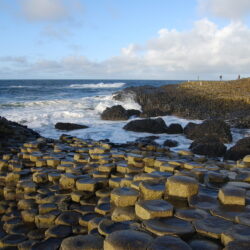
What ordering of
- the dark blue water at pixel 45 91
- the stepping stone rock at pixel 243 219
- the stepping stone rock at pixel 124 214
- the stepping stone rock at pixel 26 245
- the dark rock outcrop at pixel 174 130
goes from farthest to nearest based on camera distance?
the dark blue water at pixel 45 91 < the dark rock outcrop at pixel 174 130 < the stepping stone rock at pixel 26 245 < the stepping stone rock at pixel 124 214 < the stepping stone rock at pixel 243 219

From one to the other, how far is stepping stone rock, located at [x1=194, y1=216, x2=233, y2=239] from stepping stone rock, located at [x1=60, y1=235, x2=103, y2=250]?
71 cm

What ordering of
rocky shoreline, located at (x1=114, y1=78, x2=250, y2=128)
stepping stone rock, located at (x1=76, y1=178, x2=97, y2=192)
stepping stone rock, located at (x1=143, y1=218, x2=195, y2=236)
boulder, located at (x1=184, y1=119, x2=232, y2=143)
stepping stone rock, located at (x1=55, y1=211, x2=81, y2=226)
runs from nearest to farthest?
stepping stone rock, located at (x1=143, y1=218, x2=195, y2=236) < stepping stone rock, located at (x1=55, y1=211, x2=81, y2=226) < stepping stone rock, located at (x1=76, y1=178, x2=97, y2=192) < boulder, located at (x1=184, y1=119, x2=232, y2=143) < rocky shoreline, located at (x1=114, y1=78, x2=250, y2=128)

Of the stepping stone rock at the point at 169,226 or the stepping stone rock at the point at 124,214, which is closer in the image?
the stepping stone rock at the point at 169,226

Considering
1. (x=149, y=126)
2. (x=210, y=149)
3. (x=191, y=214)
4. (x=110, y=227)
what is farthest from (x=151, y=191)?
(x=149, y=126)

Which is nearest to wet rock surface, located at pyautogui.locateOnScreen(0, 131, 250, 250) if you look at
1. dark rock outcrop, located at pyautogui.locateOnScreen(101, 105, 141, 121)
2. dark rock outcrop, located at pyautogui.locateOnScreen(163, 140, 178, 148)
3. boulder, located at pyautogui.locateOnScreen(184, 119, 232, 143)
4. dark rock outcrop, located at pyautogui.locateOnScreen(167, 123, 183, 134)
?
dark rock outcrop, located at pyautogui.locateOnScreen(163, 140, 178, 148)

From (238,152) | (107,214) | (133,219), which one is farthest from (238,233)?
(238,152)

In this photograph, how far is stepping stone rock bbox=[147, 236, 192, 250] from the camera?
1.55 m

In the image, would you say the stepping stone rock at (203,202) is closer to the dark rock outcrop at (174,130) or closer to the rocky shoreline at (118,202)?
the rocky shoreline at (118,202)

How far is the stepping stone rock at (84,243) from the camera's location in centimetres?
179

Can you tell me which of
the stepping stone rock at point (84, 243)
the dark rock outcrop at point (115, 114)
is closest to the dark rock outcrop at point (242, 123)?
the dark rock outcrop at point (115, 114)

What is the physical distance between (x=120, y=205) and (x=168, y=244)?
93 cm

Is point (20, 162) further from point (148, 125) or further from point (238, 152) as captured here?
point (148, 125)

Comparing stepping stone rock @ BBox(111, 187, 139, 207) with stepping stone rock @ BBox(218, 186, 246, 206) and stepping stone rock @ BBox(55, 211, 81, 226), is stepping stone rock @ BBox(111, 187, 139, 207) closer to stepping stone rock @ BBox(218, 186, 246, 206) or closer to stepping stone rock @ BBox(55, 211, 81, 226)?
stepping stone rock @ BBox(55, 211, 81, 226)

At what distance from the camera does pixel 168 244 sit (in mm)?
1578
